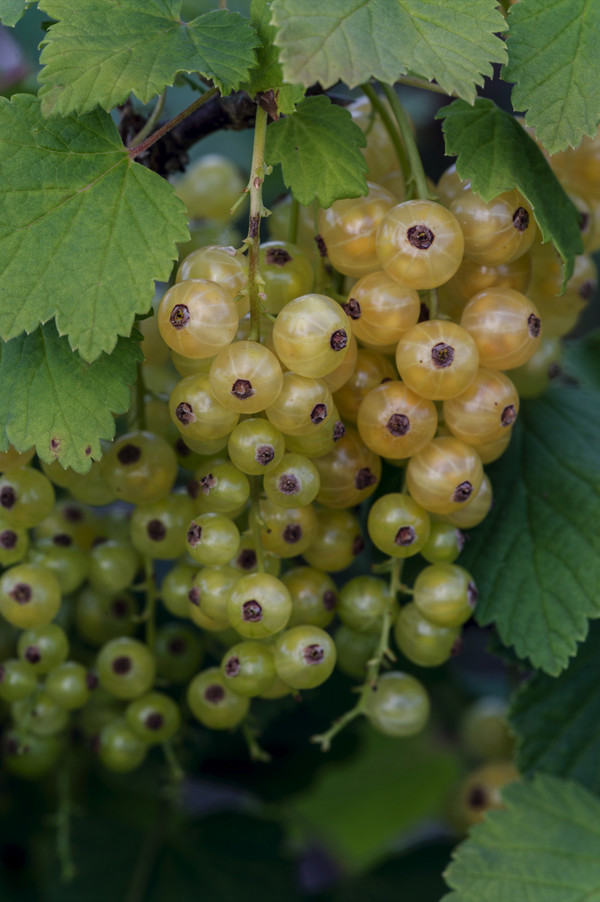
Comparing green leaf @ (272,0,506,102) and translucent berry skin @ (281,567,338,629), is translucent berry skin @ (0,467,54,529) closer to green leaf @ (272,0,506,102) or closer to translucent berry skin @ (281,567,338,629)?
translucent berry skin @ (281,567,338,629)

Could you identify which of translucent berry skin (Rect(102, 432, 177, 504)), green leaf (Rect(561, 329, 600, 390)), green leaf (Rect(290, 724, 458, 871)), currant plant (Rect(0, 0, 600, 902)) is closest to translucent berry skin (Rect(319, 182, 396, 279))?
currant plant (Rect(0, 0, 600, 902))

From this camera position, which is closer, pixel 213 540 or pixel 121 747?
pixel 213 540

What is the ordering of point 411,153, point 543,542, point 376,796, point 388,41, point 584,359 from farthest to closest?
point 376,796
point 584,359
point 543,542
point 411,153
point 388,41

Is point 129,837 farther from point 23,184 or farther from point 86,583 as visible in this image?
point 23,184

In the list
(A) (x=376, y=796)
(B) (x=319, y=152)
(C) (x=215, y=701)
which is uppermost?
(B) (x=319, y=152)

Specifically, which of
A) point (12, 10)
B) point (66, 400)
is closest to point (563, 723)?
point (66, 400)

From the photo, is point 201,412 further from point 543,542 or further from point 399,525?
point 543,542

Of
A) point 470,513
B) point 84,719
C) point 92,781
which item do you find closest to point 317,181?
point 470,513
